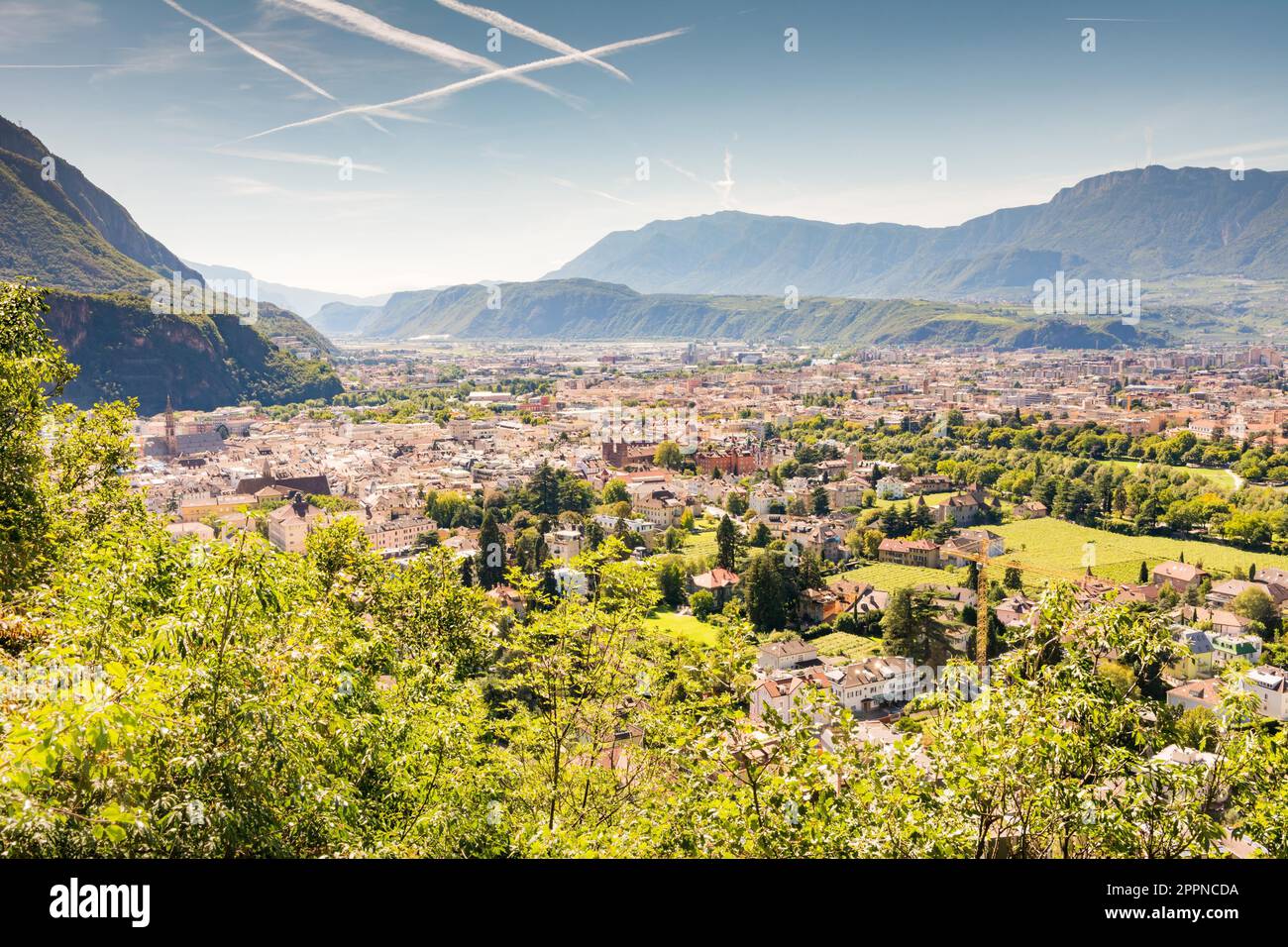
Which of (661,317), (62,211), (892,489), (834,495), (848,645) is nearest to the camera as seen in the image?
(848,645)

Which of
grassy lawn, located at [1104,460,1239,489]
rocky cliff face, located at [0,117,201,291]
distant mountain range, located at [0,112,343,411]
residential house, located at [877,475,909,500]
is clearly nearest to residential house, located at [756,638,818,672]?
residential house, located at [877,475,909,500]

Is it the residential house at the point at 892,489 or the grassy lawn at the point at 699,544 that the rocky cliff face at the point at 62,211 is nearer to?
the grassy lawn at the point at 699,544

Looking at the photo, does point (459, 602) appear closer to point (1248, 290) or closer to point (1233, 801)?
point (1233, 801)

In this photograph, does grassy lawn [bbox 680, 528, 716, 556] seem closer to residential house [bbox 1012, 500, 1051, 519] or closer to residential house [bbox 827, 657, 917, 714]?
residential house [bbox 827, 657, 917, 714]

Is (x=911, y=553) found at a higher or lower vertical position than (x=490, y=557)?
lower

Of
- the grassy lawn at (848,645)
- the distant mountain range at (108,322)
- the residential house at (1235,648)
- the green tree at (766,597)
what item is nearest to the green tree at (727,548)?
the green tree at (766,597)

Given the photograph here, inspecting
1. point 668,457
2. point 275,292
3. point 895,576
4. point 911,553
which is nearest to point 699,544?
point 895,576

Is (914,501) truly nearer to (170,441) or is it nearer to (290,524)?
(290,524)
